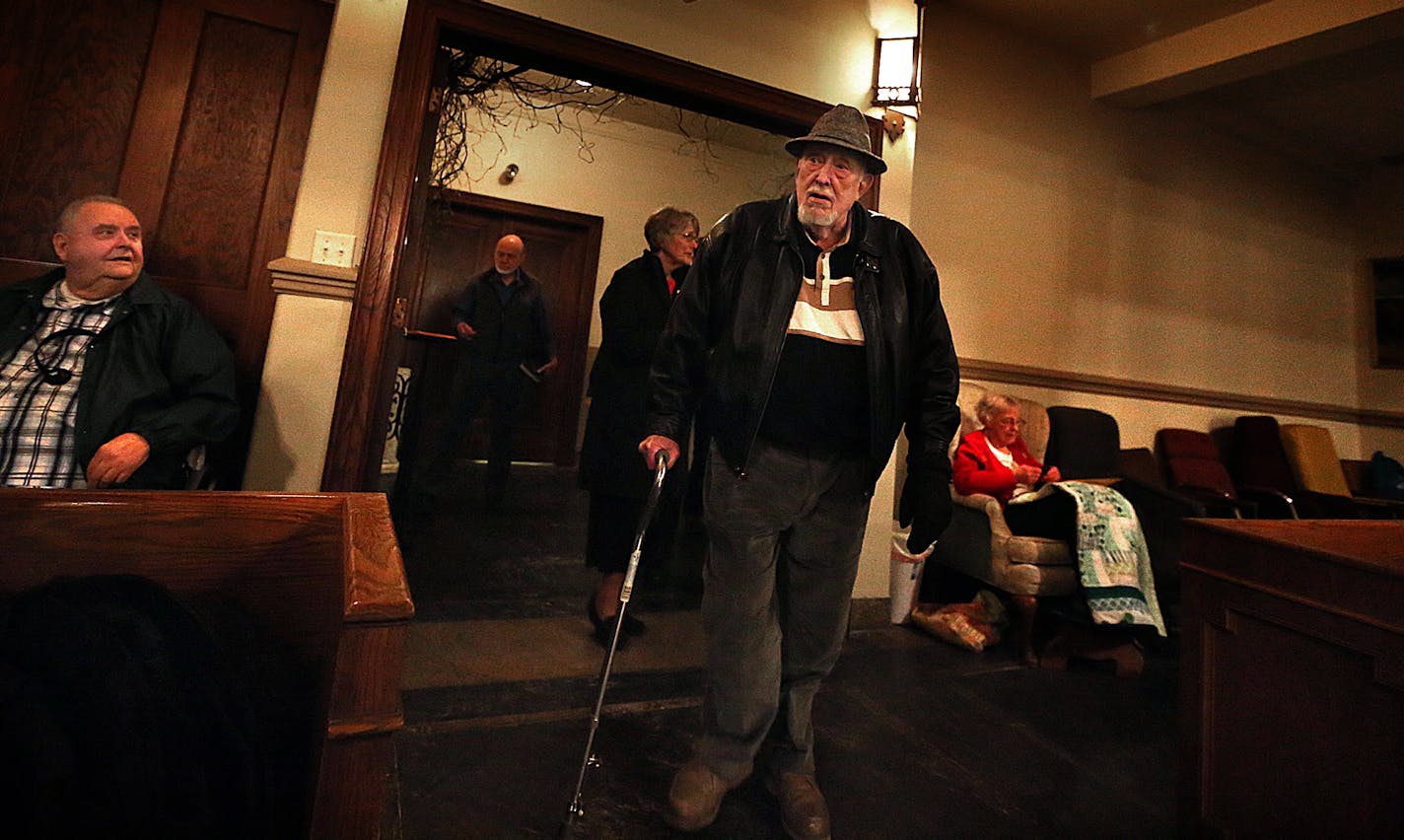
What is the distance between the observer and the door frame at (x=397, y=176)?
77.4 inches

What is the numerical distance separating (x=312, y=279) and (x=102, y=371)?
57cm

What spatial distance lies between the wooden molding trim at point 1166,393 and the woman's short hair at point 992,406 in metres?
0.43

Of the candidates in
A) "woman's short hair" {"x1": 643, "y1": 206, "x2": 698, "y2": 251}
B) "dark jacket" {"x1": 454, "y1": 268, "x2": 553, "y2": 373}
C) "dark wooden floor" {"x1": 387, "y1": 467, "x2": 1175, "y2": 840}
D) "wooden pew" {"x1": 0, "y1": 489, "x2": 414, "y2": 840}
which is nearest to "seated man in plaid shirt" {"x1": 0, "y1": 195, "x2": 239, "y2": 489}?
"wooden pew" {"x1": 0, "y1": 489, "x2": 414, "y2": 840}

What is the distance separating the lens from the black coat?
2.16 metres

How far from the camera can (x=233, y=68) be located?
210cm

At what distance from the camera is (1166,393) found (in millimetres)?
4289

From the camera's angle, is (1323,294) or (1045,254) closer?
(1045,254)

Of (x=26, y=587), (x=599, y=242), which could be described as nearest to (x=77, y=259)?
(x=26, y=587)

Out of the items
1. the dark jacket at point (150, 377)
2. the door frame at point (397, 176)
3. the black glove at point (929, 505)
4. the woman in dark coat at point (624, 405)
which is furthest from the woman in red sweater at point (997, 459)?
the dark jacket at point (150, 377)

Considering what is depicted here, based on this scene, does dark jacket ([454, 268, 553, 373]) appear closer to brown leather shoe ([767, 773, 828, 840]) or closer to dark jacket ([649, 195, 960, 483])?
dark jacket ([649, 195, 960, 483])

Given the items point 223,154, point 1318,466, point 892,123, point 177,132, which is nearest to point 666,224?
point 892,123

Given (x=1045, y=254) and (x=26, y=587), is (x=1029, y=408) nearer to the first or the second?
(x=1045, y=254)

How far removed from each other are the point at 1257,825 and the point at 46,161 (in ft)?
11.9

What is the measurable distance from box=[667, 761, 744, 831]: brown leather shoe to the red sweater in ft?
6.01
